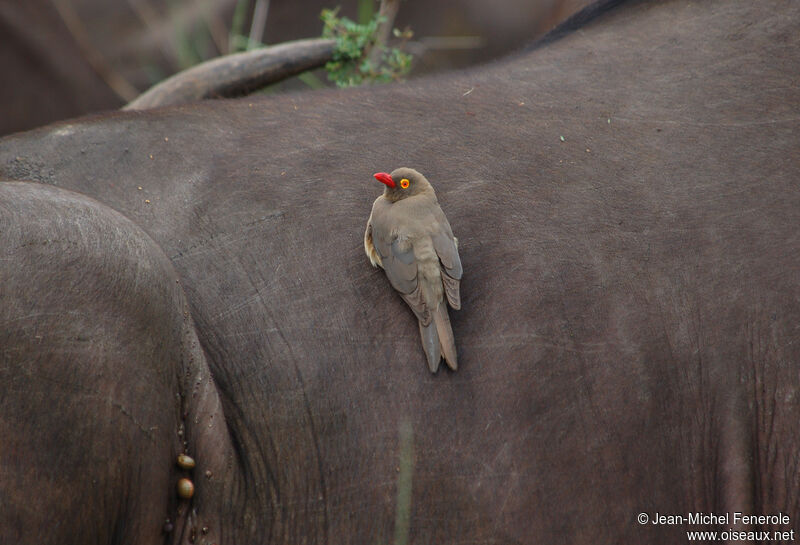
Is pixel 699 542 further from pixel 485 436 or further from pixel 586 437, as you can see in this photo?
pixel 485 436

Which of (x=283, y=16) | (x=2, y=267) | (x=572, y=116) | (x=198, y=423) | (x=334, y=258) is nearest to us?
(x=2, y=267)

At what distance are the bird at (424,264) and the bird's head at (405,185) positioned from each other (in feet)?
0.12

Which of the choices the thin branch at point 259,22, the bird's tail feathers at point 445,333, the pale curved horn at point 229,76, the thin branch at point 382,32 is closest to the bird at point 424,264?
the bird's tail feathers at point 445,333

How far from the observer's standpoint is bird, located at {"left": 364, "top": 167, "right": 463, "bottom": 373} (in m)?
1.91

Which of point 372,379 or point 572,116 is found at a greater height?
point 572,116

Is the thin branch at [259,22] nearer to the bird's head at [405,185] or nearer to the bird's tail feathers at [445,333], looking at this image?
the bird's head at [405,185]

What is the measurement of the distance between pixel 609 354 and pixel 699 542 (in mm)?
431

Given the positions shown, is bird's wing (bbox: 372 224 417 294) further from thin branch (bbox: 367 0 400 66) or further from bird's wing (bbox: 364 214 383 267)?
thin branch (bbox: 367 0 400 66)

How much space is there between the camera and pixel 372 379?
195 centimetres

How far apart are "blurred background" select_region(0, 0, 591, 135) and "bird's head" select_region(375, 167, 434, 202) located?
310 cm

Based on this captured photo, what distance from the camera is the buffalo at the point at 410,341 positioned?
1761mm

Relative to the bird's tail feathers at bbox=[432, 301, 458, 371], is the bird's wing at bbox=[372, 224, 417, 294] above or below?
above

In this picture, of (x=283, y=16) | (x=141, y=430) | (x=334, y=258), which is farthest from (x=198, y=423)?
(x=283, y=16)

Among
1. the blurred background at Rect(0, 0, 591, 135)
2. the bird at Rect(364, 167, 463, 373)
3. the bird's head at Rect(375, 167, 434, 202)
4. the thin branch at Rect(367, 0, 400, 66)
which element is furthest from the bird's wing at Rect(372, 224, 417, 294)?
the blurred background at Rect(0, 0, 591, 135)
